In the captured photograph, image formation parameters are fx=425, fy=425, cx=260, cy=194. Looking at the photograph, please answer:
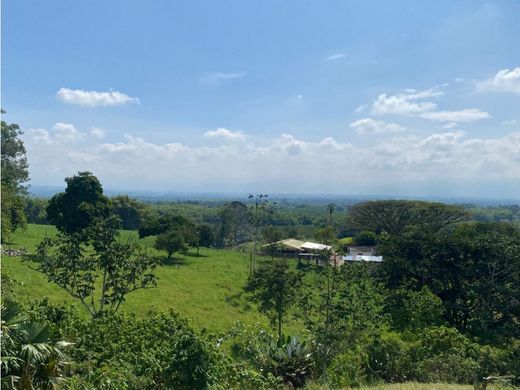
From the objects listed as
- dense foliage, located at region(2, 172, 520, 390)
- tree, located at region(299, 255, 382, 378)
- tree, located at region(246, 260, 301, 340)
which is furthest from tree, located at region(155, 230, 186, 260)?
tree, located at region(299, 255, 382, 378)

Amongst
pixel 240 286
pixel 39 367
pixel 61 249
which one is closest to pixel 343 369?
pixel 39 367

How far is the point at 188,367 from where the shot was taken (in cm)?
948

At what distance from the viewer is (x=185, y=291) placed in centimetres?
2716

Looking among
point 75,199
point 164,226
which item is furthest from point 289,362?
point 164,226

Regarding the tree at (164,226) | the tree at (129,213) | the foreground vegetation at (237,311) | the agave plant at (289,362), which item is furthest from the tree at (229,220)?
the agave plant at (289,362)

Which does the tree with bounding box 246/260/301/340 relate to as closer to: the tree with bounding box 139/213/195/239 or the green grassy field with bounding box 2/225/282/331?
the green grassy field with bounding box 2/225/282/331

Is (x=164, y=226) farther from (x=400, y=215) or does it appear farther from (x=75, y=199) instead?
(x=400, y=215)

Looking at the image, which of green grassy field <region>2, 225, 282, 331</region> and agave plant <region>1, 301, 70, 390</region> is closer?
agave plant <region>1, 301, 70, 390</region>

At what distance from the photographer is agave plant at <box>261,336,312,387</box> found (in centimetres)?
1430

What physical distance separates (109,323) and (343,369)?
306 inches

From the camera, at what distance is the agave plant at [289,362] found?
1430 cm

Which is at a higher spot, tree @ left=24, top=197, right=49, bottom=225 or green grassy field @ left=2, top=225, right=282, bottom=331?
tree @ left=24, top=197, right=49, bottom=225

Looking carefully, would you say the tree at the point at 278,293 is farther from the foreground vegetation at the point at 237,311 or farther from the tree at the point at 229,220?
the tree at the point at 229,220

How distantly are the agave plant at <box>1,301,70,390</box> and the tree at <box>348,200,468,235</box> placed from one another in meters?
54.2
